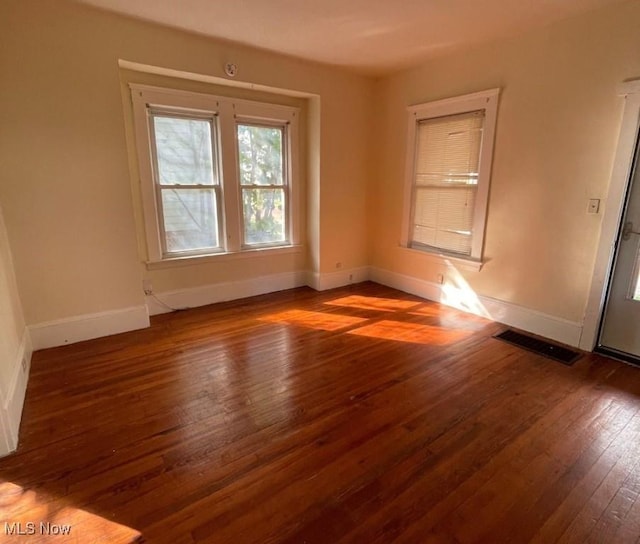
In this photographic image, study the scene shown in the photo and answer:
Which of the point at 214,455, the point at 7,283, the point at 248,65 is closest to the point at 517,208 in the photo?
the point at 248,65

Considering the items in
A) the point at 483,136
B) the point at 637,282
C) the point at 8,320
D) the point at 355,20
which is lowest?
the point at 8,320

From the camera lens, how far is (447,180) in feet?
12.8

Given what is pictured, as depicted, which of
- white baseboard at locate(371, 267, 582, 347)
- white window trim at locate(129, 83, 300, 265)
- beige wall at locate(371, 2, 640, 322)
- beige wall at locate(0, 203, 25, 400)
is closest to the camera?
beige wall at locate(0, 203, 25, 400)

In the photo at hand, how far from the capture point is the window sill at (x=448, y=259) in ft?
12.2

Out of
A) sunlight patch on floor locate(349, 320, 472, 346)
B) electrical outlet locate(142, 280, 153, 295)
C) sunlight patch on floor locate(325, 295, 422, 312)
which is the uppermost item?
electrical outlet locate(142, 280, 153, 295)

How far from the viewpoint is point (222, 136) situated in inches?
149

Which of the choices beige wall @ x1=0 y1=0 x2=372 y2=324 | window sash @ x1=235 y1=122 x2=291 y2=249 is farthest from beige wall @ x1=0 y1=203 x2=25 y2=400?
window sash @ x1=235 y1=122 x2=291 y2=249

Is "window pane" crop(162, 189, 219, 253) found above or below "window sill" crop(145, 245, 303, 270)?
above

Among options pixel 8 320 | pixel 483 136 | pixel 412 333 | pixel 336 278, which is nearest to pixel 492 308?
pixel 412 333

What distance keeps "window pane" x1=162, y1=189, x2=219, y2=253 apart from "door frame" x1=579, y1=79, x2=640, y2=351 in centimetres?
361

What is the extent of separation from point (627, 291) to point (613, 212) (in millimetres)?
638

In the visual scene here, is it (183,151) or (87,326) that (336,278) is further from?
(87,326)

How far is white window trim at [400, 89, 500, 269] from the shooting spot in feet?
11.1

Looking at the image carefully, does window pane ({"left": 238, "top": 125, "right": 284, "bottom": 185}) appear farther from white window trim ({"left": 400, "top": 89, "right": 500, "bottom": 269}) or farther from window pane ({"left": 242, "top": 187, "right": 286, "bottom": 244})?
white window trim ({"left": 400, "top": 89, "right": 500, "bottom": 269})
